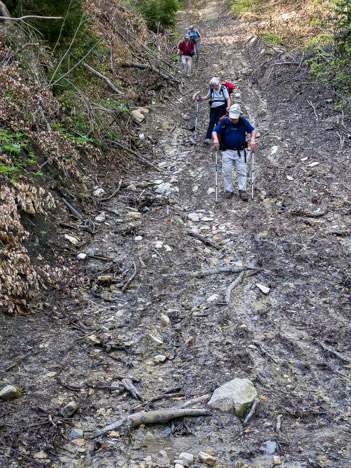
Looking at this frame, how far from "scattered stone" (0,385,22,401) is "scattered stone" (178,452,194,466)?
64.6 inches

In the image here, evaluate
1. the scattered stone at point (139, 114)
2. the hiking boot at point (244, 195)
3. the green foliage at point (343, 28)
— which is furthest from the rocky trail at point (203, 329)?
the green foliage at point (343, 28)

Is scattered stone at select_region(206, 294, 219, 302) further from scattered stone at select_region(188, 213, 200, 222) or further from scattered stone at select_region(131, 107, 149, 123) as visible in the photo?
scattered stone at select_region(131, 107, 149, 123)

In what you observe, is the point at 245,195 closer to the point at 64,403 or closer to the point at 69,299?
the point at 69,299

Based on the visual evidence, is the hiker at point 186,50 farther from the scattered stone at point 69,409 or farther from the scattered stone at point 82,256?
the scattered stone at point 69,409

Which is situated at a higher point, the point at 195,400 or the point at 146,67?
the point at 146,67

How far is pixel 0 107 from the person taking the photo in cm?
712

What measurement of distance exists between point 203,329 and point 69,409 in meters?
2.00

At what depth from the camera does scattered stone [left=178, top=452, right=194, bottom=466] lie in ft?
11.5

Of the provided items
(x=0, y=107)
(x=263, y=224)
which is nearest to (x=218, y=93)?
(x=263, y=224)

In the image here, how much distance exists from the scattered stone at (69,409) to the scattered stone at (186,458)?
1119 millimetres

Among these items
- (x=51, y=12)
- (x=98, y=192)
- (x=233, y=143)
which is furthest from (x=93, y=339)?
(x=51, y=12)

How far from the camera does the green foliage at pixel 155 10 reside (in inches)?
738

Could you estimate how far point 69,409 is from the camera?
3.95m

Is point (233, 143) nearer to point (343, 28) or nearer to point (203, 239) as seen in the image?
point (203, 239)
